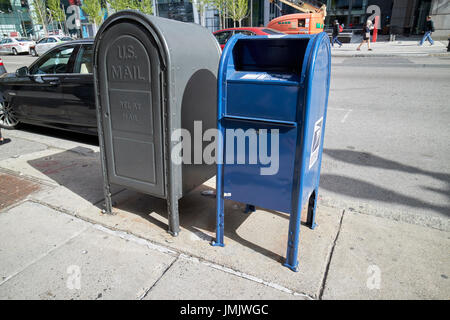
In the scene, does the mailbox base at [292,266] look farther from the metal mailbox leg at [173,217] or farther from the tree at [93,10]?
the tree at [93,10]

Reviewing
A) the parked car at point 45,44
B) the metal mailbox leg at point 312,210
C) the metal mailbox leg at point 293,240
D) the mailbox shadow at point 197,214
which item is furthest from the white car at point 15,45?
the metal mailbox leg at point 293,240

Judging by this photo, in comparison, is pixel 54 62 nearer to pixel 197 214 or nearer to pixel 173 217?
pixel 197 214

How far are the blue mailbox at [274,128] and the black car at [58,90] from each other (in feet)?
11.1

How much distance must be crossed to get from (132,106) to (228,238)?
151 centimetres

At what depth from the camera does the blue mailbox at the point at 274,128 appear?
240 cm

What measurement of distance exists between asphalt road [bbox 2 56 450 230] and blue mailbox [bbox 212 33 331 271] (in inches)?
54.0

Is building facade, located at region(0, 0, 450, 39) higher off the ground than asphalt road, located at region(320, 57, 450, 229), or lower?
higher

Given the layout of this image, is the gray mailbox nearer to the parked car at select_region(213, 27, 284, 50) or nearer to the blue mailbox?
the blue mailbox

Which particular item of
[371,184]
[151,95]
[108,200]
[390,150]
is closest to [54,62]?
Result: [108,200]

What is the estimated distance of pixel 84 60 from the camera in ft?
17.9

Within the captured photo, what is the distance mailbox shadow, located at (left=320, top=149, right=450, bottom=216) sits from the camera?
3887 millimetres

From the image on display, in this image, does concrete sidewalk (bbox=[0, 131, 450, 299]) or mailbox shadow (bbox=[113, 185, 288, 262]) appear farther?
mailbox shadow (bbox=[113, 185, 288, 262])

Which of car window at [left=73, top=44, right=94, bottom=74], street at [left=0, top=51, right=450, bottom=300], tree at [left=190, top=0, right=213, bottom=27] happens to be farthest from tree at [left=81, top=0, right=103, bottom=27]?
street at [left=0, top=51, right=450, bottom=300]

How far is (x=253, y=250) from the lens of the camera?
2.96 m
